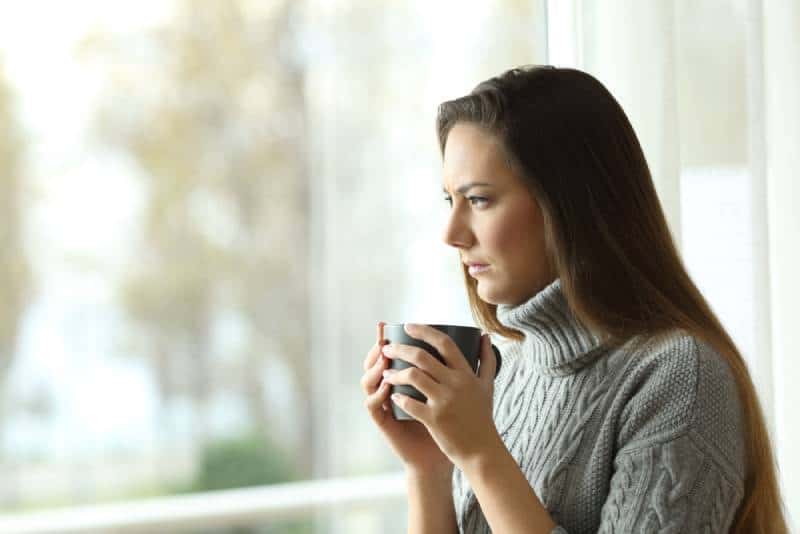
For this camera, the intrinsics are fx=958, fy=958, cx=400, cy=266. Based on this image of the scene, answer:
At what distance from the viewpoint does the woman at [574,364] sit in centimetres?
95

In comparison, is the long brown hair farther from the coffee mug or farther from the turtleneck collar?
the coffee mug

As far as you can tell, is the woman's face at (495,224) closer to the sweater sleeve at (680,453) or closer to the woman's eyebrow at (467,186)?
the woman's eyebrow at (467,186)

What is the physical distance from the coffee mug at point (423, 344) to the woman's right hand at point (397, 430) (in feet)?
0.05

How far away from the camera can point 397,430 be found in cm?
113

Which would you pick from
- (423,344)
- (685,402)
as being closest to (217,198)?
(423,344)

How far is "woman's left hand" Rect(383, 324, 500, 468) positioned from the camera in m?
0.96

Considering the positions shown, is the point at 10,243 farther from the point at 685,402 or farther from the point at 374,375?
→ the point at 685,402

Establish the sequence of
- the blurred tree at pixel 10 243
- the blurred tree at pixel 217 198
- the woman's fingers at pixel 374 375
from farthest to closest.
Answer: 1. the blurred tree at pixel 217 198
2. the blurred tree at pixel 10 243
3. the woman's fingers at pixel 374 375

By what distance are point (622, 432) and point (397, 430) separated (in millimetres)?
272

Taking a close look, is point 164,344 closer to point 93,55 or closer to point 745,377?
point 93,55

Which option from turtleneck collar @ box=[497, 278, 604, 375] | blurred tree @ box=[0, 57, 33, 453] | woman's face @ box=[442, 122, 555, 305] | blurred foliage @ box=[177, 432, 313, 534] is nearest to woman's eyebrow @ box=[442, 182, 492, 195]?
woman's face @ box=[442, 122, 555, 305]

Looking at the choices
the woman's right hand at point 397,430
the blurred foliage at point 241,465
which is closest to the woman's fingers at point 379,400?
the woman's right hand at point 397,430

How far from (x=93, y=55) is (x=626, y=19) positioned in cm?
321

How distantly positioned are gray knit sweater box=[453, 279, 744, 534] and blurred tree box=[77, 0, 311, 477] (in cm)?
356
